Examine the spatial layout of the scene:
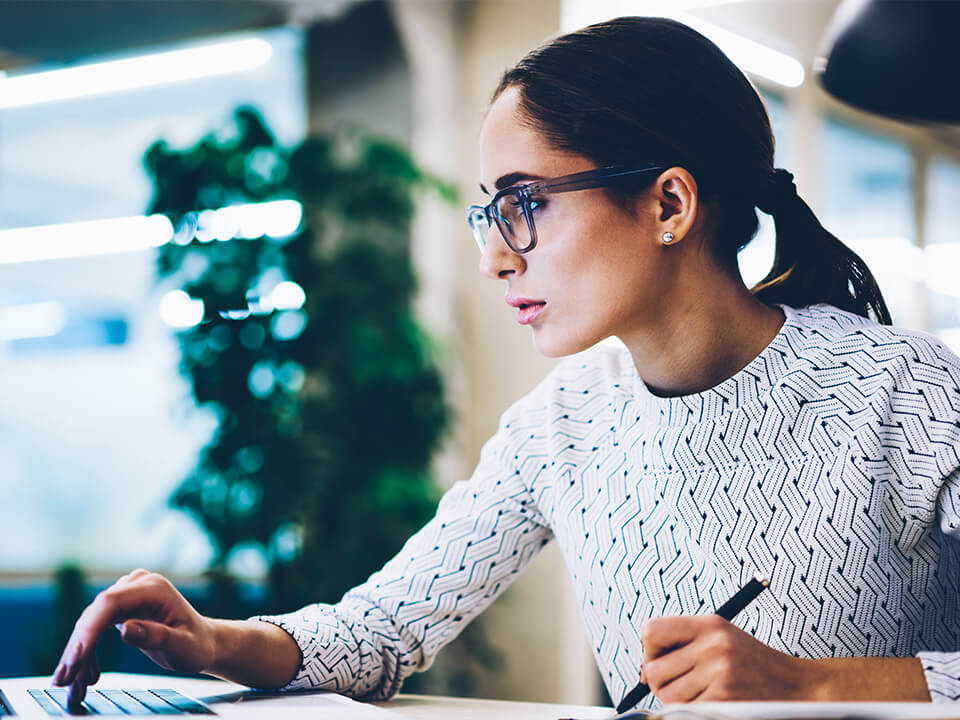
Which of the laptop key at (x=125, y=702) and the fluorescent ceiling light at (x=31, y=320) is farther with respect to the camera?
the fluorescent ceiling light at (x=31, y=320)

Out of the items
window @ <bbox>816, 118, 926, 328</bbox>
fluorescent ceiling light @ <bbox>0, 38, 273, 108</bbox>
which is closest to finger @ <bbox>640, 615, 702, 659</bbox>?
window @ <bbox>816, 118, 926, 328</bbox>

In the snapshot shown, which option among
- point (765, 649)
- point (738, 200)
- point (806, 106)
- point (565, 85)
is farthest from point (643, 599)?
point (806, 106)

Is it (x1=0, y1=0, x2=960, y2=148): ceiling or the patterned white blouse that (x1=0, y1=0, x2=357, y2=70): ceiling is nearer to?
(x1=0, y1=0, x2=960, y2=148): ceiling

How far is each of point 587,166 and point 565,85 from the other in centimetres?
9

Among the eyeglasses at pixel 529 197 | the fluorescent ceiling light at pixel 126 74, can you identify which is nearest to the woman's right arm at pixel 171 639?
the eyeglasses at pixel 529 197

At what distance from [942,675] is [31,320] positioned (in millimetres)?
3555

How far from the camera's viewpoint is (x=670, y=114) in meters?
0.99

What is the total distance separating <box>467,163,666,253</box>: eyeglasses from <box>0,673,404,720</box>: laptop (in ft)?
1.61

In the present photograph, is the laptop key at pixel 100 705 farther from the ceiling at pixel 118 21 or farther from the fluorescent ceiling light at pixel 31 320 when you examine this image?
the fluorescent ceiling light at pixel 31 320

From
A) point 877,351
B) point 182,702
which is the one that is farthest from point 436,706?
point 877,351

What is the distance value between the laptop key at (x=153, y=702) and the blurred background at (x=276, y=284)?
1.68 metres

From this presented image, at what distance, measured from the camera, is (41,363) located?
3.63m

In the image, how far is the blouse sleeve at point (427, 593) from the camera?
103cm

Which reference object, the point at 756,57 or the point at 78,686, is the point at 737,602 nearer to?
the point at 78,686
